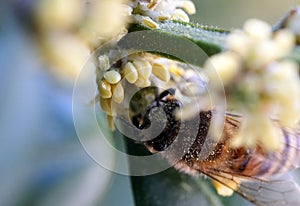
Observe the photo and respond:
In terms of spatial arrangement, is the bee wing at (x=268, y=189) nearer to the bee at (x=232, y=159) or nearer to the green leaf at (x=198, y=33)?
the bee at (x=232, y=159)

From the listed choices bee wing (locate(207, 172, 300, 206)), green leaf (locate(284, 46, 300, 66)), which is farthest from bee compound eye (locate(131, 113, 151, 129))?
green leaf (locate(284, 46, 300, 66))

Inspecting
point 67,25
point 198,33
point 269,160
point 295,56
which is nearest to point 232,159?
point 269,160

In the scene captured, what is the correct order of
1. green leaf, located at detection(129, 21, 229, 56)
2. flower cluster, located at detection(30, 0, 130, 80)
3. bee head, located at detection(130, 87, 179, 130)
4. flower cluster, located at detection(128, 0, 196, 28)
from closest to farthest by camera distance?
1. flower cluster, located at detection(30, 0, 130, 80)
2. green leaf, located at detection(129, 21, 229, 56)
3. flower cluster, located at detection(128, 0, 196, 28)
4. bee head, located at detection(130, 87, 179, 130)

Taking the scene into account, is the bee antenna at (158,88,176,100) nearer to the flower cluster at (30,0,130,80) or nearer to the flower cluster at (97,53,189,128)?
the flower cluster at (97,53,189,128)

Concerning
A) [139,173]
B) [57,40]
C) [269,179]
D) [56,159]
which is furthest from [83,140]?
[57,40]

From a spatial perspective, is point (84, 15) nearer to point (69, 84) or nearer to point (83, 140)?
point (69, 84)

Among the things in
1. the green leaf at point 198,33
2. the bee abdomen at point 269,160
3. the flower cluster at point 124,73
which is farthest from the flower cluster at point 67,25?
the bee abdomen at point 269,160
